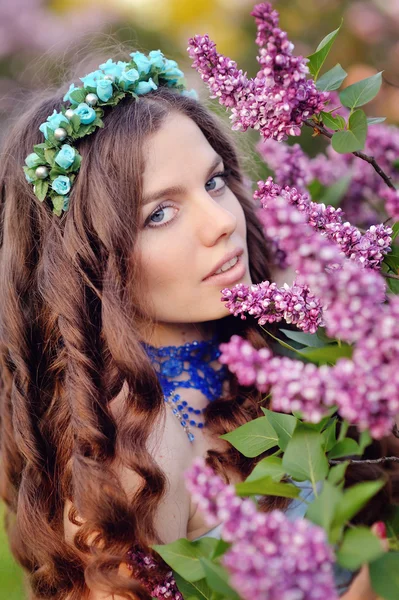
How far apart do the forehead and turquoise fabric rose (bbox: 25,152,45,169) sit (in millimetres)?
284

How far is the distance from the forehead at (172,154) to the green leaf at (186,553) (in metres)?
0.89

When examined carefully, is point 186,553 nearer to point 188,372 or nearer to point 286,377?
point 286,377

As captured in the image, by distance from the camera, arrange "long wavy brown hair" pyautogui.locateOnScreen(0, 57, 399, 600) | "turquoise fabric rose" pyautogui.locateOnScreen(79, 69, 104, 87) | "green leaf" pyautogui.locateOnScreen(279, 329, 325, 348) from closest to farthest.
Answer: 1. "green leaf" pyautogui.locateOnScreen(279, 329, 325, 348)
2. "long wavy brown hair" pyautogui.locateOnScreen(0, 57, 399, 600)
3. "turquoise fabric rose" pyautogui.locateOnScreen(79, 69, 104, 87)

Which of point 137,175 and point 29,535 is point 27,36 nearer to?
point 137,175

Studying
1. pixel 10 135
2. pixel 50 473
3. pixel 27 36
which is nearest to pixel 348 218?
pixel 10 135

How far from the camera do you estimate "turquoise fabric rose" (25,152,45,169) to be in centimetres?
168

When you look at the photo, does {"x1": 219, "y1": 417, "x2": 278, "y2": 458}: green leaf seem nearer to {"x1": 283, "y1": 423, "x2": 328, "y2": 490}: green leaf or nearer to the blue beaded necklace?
{"x1": 283, "y1": 423, "x2": 328, "y2": 490}: green leaf

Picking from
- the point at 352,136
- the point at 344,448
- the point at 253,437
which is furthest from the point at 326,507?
the point at 352,136

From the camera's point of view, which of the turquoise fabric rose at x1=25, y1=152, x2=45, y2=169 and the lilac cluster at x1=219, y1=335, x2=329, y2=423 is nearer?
the lilac cluster at x1=219, y1=335, x2=329, y2=423

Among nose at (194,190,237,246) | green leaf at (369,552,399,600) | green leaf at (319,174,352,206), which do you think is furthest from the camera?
green leaf at (319,174,352,206)

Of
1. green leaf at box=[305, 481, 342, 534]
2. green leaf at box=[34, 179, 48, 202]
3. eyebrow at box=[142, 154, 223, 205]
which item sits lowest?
green leaf at box=[305, 481, 342, 534]

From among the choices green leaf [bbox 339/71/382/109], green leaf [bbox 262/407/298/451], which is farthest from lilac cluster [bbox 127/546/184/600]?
green leaf [bbox 339/71/382/109]

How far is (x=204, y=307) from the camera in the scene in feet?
5.42

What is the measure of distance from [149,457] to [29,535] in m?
0.45
